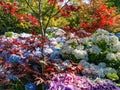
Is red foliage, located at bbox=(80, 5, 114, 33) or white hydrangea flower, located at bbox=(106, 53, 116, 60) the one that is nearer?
white hydrangea flower, located at bbox=(106, 53, 116, 60)

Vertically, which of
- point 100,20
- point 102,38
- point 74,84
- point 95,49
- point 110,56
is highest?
point 100,20

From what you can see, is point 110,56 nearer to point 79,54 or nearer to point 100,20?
point 79,54

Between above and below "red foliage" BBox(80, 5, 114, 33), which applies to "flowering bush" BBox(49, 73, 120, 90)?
below

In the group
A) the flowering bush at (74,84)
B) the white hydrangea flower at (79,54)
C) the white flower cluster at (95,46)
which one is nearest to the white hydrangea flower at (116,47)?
the white flower cluster at (95,46)

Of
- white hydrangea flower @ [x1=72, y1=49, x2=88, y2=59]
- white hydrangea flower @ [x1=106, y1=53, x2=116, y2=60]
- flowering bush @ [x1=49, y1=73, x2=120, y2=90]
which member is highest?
white hydrangea flower @ [x1=72, y1=49, x2=88, y2=59]

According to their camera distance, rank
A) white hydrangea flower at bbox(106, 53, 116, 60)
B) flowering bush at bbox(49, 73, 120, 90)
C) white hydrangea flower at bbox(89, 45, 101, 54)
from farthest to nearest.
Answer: white hydrangea flower at bbox(89, 45, 101, 54) < white hydrangea flower at bbox(106, 53, 116, 60) < flowering bush at bbox(49, 73, 120, 90)

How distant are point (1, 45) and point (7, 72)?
2.78 feet

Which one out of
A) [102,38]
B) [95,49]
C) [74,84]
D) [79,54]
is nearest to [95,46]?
[95,49]

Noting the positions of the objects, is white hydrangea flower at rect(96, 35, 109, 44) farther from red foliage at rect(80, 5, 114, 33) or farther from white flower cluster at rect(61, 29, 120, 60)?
red foliage at rect(80, 5, 114, 33)

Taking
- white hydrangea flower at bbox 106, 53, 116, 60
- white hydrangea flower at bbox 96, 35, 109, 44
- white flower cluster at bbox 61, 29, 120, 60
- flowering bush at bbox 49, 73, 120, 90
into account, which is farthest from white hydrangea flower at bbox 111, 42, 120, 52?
flowering bush at bbox 49, 73, 120, 90

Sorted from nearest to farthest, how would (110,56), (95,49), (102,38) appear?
1. (110,56)
2. (95,49)
3. (102,38)

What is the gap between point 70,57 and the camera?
296 inches

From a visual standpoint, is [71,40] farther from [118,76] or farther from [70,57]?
[118,76]

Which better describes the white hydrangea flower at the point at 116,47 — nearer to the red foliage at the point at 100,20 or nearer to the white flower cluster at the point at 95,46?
the white flower cluster at the point at 95,46
